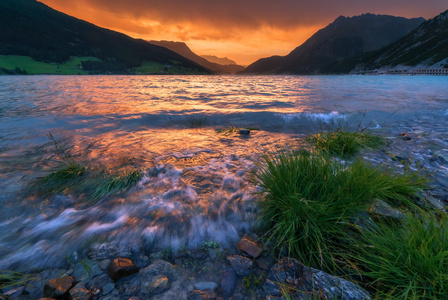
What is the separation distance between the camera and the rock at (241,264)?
2.66 metres

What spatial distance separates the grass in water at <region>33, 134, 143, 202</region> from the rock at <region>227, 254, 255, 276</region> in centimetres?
309

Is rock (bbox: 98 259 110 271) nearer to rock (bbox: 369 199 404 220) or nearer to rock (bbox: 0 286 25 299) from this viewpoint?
rock (bbox: 0 286 25 299)

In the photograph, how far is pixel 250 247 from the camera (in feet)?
9.67

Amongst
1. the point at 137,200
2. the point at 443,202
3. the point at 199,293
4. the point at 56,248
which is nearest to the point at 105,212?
the point at 137,200

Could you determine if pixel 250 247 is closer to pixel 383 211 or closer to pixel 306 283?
pixel 306 283

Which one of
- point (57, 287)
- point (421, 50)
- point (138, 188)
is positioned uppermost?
point (421, 50)

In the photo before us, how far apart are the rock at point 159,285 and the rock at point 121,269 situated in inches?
12.9

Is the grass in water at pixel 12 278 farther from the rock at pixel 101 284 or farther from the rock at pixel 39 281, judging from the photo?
the rock at pixel 101 284

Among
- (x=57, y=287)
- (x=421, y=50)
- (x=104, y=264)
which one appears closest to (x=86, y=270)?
(x=104, y=264)

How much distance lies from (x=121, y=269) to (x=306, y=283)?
2.22 meters

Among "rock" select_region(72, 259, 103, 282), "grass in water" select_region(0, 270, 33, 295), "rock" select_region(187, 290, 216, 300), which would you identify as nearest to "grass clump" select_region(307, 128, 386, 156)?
"rock" select_region(187, 290, 216, 300)

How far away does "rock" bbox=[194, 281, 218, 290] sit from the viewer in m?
2.48

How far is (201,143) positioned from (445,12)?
936 feet

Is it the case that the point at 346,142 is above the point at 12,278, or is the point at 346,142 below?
above
